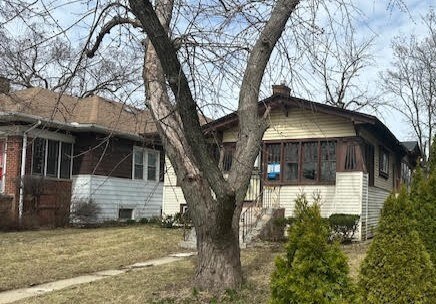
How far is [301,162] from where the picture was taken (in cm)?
1803

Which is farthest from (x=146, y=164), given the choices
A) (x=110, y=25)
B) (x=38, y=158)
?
(x=110, y=25)

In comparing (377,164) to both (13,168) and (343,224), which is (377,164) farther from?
(13,168)

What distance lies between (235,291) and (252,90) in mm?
2862

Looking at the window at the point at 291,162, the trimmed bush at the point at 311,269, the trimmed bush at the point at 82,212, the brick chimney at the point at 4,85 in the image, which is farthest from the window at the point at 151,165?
the trimmed bush at the point at 311,269

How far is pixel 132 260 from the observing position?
12352 millimetres

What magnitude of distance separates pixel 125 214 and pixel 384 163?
11.2 metres

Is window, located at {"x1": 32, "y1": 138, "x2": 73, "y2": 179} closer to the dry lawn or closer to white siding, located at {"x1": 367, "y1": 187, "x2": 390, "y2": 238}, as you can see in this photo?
the dry lawn

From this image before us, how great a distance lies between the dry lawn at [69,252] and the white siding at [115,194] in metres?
3.63

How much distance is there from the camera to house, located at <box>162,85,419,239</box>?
1703cm

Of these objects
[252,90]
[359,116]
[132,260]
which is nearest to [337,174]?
[359,116]

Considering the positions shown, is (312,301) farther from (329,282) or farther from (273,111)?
(273,111)

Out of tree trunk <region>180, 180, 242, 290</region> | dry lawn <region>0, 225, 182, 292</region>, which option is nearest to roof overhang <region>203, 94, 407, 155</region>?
dry lawn <region>0, 225, 182, 292</region>

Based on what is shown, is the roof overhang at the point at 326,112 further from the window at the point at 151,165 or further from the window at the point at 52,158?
the window at the point at 151,165

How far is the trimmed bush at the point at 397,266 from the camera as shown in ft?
18.7
